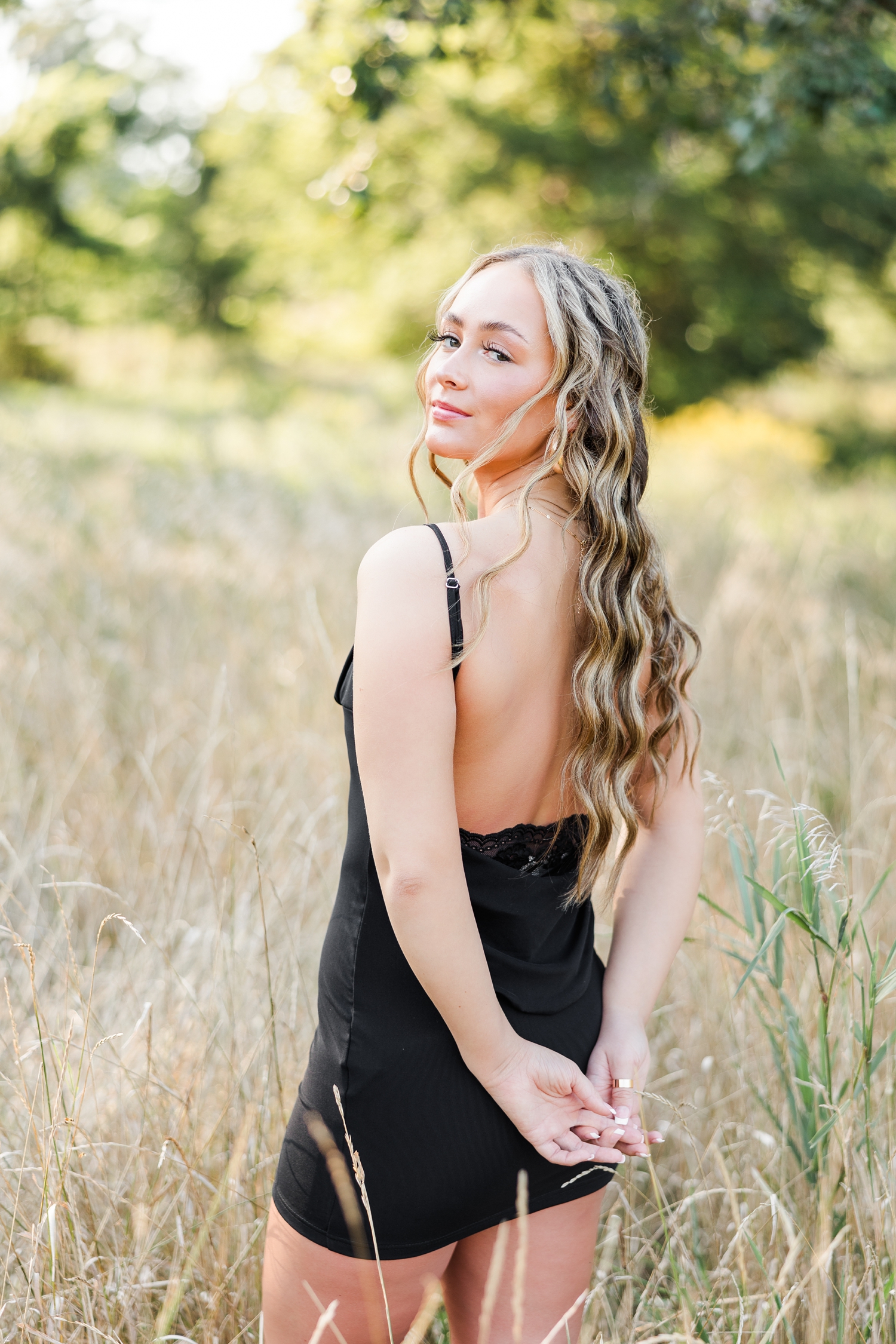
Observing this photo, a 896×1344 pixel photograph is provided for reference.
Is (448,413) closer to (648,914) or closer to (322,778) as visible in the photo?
(648,914)

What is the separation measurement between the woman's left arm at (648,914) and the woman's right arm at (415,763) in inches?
12.6

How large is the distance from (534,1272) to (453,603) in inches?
36.0

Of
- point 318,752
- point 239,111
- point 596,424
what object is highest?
point 239,111

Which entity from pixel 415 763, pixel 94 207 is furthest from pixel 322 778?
pixel 94 207

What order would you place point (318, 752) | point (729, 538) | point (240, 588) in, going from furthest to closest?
point (729, 538) < point (240, 588) < point (318, 752)

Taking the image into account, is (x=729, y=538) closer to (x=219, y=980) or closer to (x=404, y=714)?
(x=219, y=980)

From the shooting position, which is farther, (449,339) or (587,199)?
(587,199)

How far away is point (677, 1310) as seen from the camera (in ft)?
5.43

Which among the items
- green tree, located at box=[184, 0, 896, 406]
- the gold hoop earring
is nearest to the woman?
the gold hoop earring

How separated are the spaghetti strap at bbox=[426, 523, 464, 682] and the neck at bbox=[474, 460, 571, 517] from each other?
0.56 feet

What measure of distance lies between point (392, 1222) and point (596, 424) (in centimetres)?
102

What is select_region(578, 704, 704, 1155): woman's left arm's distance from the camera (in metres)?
1.33

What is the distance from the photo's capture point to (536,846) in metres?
1.26

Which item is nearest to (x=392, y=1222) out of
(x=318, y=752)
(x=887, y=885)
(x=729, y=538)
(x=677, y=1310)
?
(x=677, y=1310)
